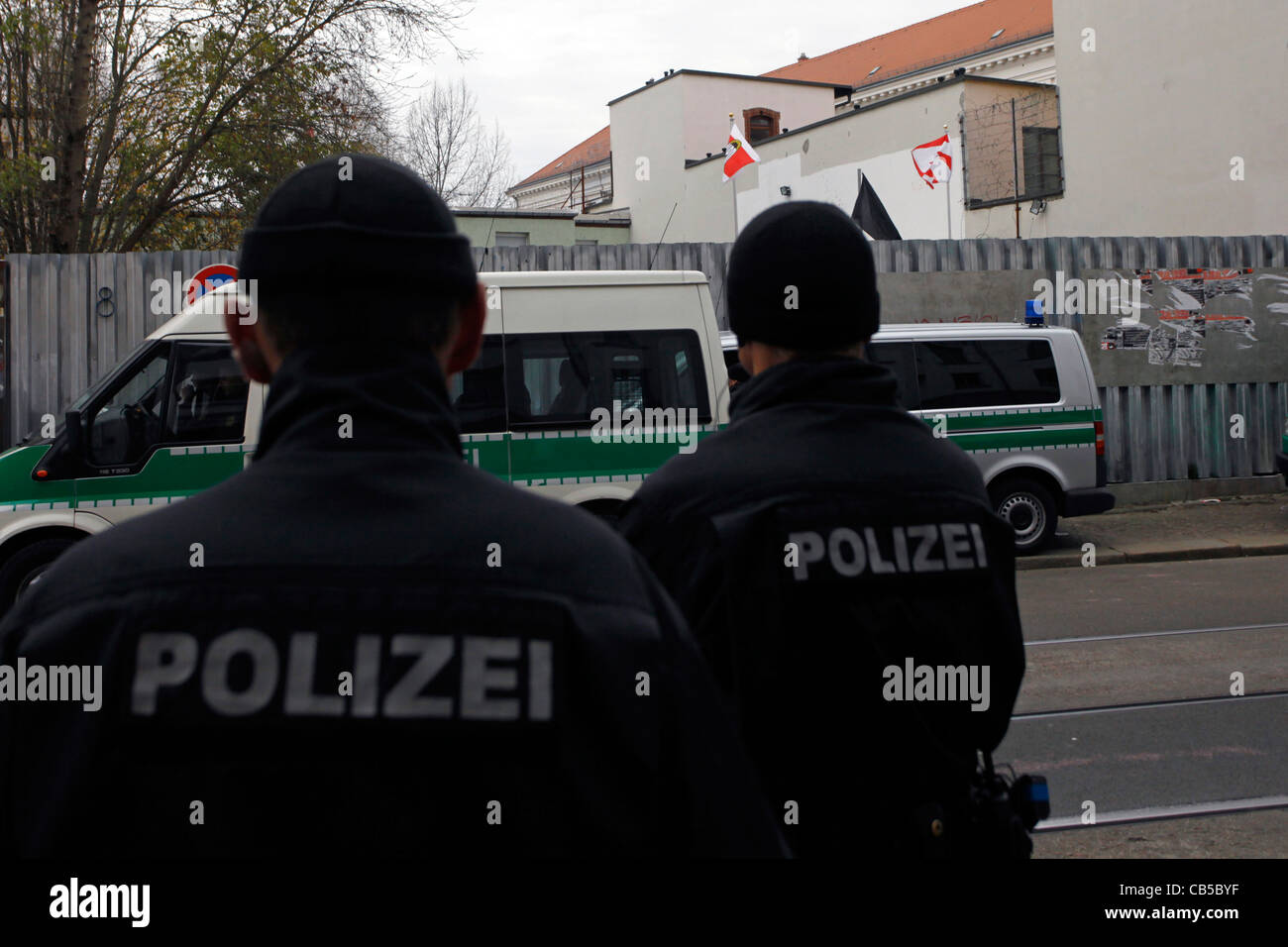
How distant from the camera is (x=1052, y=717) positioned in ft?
20.1

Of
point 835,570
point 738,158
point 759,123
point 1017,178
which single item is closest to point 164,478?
point 835,570

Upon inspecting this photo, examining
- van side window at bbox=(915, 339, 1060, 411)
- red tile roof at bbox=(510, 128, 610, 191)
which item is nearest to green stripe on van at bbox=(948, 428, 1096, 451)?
van side window at bbox=(915, 339, 1060, 411)

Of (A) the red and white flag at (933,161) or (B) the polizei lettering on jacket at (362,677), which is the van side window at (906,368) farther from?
(A) the red and white flag at (933,161)

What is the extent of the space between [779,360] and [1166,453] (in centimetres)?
1312

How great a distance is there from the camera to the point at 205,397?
8.09 m

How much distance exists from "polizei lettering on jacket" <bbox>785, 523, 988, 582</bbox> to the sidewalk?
944cm

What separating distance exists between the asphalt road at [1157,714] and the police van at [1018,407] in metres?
1.51

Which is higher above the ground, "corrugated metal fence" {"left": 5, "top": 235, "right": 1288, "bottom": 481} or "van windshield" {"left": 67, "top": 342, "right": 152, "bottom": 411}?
"corrugated metal fence" {"left": 5, "top": 235, "right": 1288, "bottom": 481}

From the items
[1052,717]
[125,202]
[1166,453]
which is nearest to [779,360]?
[1052,717]

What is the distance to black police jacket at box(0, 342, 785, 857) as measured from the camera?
1165 mm

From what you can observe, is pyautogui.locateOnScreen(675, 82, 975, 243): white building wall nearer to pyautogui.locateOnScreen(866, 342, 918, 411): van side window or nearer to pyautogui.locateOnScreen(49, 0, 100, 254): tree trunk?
pyautogui.locateOnScreen(49, 0, 100, 254): tree trunk

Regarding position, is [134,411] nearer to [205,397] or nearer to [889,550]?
[205,397]

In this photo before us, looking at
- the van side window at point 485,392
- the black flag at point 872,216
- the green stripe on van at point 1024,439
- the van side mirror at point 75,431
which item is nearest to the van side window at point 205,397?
the van side mirror at point 75,431
